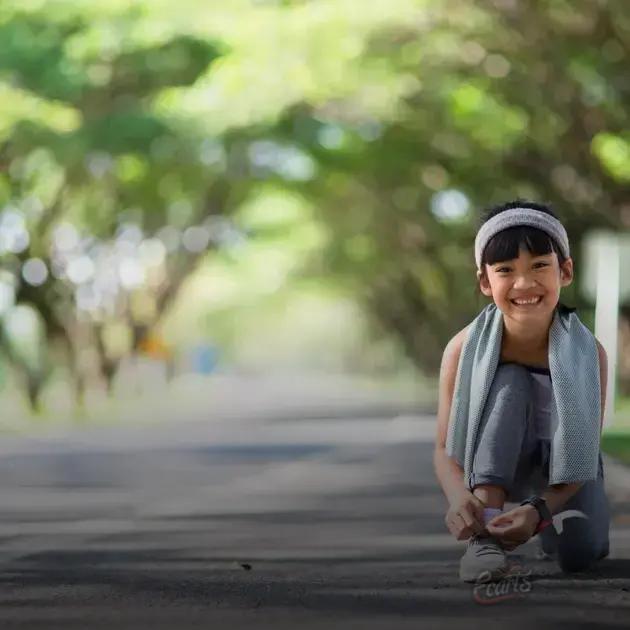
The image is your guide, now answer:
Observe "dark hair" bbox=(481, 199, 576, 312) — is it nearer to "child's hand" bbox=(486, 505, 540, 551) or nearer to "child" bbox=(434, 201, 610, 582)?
"child" bbox=(434, 201, 610, 582)

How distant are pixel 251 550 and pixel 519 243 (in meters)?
2.97

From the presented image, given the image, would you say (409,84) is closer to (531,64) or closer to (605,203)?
(531,64)

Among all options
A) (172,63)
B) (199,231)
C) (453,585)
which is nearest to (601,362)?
(453,585)

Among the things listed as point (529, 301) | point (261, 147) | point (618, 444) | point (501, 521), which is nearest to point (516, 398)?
point (529, 301)

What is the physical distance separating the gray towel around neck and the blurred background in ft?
20.4

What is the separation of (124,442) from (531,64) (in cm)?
695

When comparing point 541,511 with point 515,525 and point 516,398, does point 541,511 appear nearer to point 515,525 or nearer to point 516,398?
point 515,525

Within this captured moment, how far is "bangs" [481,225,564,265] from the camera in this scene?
6.24 m

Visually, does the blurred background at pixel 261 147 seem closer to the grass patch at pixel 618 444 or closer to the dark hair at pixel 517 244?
the grass patch at pixel 618 444

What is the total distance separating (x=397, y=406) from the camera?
38062mm

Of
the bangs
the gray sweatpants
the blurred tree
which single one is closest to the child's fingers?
the gray sweatpants

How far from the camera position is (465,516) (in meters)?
6.09

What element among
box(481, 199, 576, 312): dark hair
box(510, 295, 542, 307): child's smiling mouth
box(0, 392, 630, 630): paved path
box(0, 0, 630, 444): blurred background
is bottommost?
box(0, 392, 630, 630): paved path

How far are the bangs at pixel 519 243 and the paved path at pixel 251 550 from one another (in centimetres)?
103
